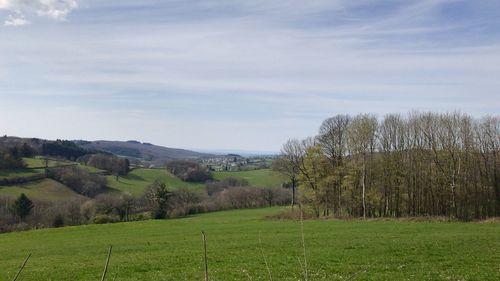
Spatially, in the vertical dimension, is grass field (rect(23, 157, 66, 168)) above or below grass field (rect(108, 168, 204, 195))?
above

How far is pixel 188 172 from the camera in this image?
142 metres

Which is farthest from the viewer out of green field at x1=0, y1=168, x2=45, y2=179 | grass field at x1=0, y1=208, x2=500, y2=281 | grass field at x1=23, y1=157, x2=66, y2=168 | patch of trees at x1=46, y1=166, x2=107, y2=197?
→ grass field at x1=23, y1=157, x2=66, y2=168

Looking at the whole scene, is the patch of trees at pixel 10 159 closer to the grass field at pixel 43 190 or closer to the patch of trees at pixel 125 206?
the grass field at pixel 43 190

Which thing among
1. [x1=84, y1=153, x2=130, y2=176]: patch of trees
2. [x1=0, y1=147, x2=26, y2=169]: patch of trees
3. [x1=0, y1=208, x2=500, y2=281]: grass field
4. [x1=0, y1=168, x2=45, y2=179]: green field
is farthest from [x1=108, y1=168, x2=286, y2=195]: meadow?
[x1=0, y1=208, x2=500, y2=281]: grass field

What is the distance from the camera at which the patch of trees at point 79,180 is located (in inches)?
4596

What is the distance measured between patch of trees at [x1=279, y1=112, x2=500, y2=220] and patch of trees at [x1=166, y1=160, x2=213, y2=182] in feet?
254

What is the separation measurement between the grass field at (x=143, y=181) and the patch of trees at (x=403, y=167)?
6383 centimetres

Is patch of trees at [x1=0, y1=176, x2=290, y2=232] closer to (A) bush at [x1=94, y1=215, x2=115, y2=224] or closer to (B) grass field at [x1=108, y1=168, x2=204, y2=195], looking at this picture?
(A) bush at [x1=94, y1=215, x2=115, y2=224]

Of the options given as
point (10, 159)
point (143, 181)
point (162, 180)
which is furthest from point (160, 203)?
point (10, 159)

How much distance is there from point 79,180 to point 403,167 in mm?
93442

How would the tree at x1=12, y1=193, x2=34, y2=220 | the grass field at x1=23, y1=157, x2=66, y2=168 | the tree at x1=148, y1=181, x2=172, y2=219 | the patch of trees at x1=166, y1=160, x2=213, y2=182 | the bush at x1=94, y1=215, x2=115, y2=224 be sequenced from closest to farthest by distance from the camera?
1. the bush at x1=94, y1=215, x2=115, y2=224
2. the tree at x1=148, y1=181, x2=172, y2=219
3. the tree at x1=12, y1=193, x2=34, y2=220
4. the grass field at x1=23, y1=157, x2=66, y2=168
5. the patch of trees at x1=166, y1=160, x2=213, y2=182

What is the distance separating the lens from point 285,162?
70.2 meters

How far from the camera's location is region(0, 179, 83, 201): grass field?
331 feet

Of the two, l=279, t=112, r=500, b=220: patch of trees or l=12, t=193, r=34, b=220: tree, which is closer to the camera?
l=279, t=112, r=500, b=220: patch of trees
